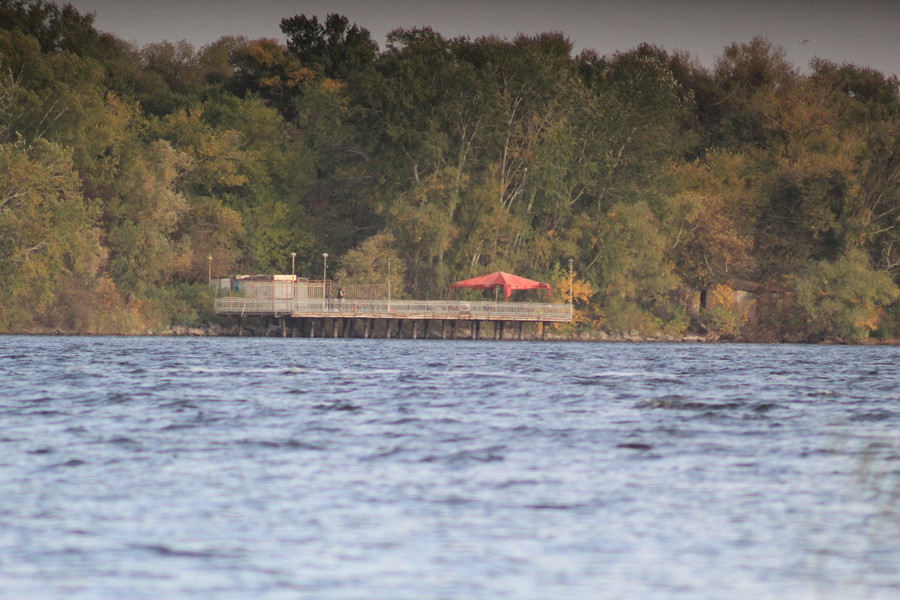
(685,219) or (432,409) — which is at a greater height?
(685,219)

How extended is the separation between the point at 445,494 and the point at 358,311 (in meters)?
61.1

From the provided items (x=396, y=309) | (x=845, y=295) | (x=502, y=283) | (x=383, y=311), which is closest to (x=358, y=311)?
(x=383, y=311)

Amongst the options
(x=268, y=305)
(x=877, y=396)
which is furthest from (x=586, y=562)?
(x=268, y=305)

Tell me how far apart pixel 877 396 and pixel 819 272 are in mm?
50347

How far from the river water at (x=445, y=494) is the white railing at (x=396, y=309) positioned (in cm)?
4598

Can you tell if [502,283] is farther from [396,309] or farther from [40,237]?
[40,237]

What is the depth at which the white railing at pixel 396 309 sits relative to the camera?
2943 inches

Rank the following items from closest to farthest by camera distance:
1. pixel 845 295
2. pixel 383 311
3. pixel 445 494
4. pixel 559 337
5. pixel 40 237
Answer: pixel 445 494 < pixel 40 237 < pixel 383 311 < pixel 845 295 < pixel 559 337

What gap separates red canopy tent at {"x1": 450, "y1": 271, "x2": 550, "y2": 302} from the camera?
76750 mm

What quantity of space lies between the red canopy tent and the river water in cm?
4788

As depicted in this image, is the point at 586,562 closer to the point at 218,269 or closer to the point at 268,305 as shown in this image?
the point at 268,305

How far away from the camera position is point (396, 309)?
2970 inches

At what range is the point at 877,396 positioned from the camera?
95.2ft

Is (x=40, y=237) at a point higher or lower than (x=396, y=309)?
higher
